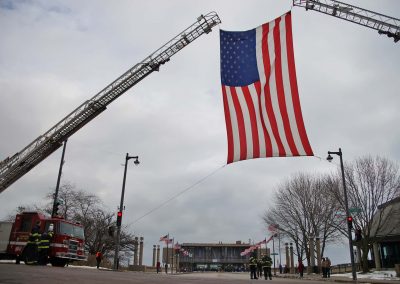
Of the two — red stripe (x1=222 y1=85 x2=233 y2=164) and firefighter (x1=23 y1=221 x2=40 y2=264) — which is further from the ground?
red stripe (x1=222 y1=85 x2=233 y2=164)

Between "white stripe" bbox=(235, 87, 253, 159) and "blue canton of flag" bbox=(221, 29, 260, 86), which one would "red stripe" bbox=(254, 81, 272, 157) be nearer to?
"blue canton of flag" bbox=(221, 29, 260, 86)

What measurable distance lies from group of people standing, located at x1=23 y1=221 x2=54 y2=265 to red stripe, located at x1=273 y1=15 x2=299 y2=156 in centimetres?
1194

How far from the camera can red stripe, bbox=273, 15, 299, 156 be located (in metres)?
12.0

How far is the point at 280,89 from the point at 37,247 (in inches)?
532

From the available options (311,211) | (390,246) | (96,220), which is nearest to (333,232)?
(311,211)

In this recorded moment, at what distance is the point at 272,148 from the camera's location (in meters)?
12.1

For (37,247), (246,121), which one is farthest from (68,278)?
(37,247)

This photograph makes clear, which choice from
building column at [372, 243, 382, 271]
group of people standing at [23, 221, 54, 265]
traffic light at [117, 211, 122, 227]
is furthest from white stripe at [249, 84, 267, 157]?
building column at [372, 243, 382, 271]

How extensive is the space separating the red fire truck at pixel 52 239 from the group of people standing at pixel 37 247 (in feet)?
5.14

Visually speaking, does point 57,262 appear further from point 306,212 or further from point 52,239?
point 306,212

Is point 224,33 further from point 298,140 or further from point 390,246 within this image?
point 390,246

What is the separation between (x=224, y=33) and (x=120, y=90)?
18373mm

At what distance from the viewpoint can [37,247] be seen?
17781 millimetres

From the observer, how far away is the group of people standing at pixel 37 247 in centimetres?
1741
